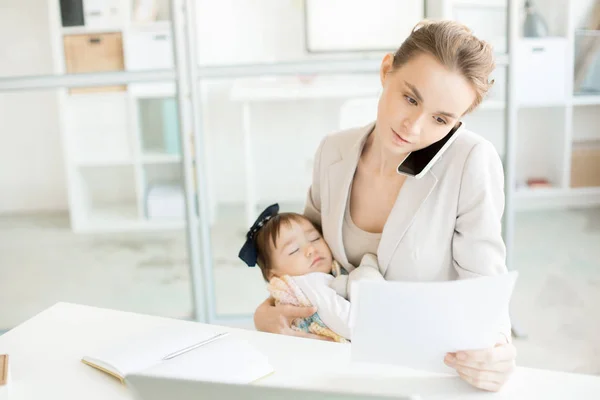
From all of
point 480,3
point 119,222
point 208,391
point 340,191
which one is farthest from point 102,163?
point 208,391

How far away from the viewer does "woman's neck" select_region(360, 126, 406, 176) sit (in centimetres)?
128

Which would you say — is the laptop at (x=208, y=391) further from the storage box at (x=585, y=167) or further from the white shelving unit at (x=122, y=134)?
the storage box at (x=585, y=167)

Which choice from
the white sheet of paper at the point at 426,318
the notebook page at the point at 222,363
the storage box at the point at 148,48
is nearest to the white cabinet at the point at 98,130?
the storage box at the point at 148,48

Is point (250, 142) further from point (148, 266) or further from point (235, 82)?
point (148, 266)

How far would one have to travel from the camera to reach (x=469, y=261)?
1.13 m

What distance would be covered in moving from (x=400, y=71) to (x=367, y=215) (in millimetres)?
319

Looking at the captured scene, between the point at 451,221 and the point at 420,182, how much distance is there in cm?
9

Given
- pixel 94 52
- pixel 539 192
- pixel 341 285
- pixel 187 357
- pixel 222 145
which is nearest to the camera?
pixel 187 357

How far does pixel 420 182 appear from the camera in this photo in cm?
118

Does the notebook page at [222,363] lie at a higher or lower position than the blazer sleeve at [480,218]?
lower

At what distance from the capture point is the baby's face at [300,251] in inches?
51.7

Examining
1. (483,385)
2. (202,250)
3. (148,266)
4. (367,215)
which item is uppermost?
(367,215)

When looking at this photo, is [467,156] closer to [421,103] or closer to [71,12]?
[421,103]

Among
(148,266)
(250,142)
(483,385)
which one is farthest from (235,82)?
(483,385)
